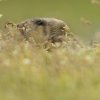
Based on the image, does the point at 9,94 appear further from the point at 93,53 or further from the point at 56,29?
the point at 56,29

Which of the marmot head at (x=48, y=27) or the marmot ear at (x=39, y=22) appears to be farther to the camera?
the marmot ear at (x=39, y=22)

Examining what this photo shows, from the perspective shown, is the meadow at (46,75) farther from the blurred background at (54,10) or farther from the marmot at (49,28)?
the blurred background at (54,10)

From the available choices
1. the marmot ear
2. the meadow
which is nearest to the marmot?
the marmot ear

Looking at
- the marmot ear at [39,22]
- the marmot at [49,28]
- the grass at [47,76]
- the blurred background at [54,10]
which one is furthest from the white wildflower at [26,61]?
the blurred background at [54,10]

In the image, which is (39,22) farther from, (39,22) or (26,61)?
(26,61)

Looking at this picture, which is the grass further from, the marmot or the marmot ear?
the marmot ear

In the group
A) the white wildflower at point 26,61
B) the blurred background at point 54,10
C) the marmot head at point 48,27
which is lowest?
the blurred background at point 54,10
